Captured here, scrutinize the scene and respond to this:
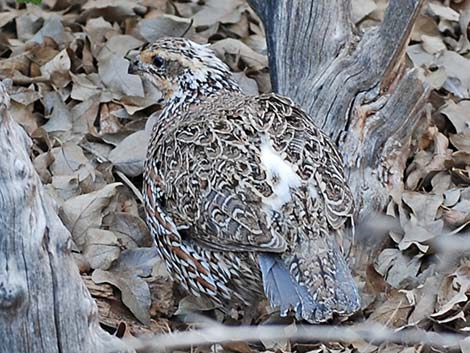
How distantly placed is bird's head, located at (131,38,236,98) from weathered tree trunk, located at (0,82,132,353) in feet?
6.78

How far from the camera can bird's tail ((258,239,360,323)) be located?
4.31 m

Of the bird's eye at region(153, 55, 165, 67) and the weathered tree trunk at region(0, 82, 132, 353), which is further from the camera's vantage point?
the bird's eye at region(153, 55, 165, 67)

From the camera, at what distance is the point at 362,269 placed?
17.4ft

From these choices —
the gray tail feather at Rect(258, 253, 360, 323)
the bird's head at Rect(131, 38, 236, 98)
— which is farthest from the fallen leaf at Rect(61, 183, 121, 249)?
the gray tail feather at Rect(258, 253, 360, 323)

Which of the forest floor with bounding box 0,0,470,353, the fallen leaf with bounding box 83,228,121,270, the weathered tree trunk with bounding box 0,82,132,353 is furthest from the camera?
the fallen leaf with bounding box 83,228,121,270

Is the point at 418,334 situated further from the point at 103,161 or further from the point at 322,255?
the point at 103,161

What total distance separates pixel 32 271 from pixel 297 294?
1322 mm

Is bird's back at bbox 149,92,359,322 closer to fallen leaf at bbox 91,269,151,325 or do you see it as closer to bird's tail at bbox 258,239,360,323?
bird's tail at bbox 258,239,360,323

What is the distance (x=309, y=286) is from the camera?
4344 mm

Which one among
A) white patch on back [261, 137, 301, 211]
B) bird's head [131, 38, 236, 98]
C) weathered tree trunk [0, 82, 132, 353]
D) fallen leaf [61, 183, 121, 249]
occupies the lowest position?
fallen leaf [61, 183, 121, 249]

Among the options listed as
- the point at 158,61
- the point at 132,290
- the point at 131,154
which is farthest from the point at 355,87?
the point at 132,290

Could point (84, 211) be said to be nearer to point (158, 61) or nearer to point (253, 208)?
point (158, 61)

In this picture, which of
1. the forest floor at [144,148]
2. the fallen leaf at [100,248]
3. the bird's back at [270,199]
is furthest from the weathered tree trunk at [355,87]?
the fallen leaf at [100,248]

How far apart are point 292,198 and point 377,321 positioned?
0.81 metres
